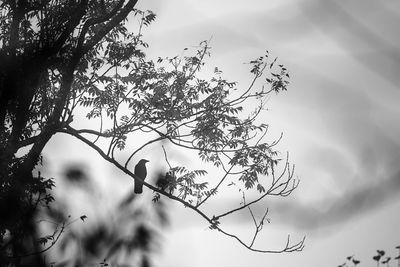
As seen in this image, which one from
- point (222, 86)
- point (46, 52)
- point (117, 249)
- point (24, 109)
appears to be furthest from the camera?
point (222, 86)

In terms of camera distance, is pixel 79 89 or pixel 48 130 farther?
pixel 79 89

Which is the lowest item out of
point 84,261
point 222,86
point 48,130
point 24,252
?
point 84,261

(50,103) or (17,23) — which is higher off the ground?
(17,23)

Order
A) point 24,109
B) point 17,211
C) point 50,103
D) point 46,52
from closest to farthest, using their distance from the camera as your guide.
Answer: point 17,211 → point 46,52 → point 24,109 → point 50,103

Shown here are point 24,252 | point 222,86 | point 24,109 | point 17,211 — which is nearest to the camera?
point 24,252

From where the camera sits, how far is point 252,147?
13102 millimetres

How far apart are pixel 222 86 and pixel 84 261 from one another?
9283 millimetres

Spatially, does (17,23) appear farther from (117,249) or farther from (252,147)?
(117,249)

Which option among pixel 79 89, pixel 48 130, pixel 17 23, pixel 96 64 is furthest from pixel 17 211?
pixel 96 64

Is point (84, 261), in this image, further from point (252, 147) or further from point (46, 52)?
point (252, 147)

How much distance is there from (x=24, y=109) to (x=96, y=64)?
5078 millimetres

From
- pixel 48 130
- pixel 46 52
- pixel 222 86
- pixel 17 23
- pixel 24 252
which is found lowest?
pixel 24 252

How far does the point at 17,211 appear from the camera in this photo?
605 centimetres

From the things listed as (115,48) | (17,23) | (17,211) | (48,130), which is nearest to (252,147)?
(115,48)
